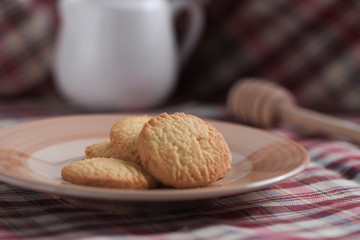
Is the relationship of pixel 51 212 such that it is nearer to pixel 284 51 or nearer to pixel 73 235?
pixel 73 235

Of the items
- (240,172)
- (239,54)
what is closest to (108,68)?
(239,54)

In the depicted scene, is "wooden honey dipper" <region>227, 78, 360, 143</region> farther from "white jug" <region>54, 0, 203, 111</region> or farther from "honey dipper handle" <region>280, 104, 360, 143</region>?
"white jug" <region>54, 0, 203, 111</region>

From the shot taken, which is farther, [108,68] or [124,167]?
[108,68]

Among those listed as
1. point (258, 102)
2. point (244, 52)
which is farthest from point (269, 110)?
point (244, 52)

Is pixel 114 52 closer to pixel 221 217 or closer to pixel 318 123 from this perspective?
pixel 318 123

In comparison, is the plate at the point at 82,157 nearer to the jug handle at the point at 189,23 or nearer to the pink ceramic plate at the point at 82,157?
the pink ceramic plate at the point at 82,157

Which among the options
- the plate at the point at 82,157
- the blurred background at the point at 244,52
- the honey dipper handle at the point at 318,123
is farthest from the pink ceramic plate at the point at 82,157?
the blurred background at the point at 244,52
